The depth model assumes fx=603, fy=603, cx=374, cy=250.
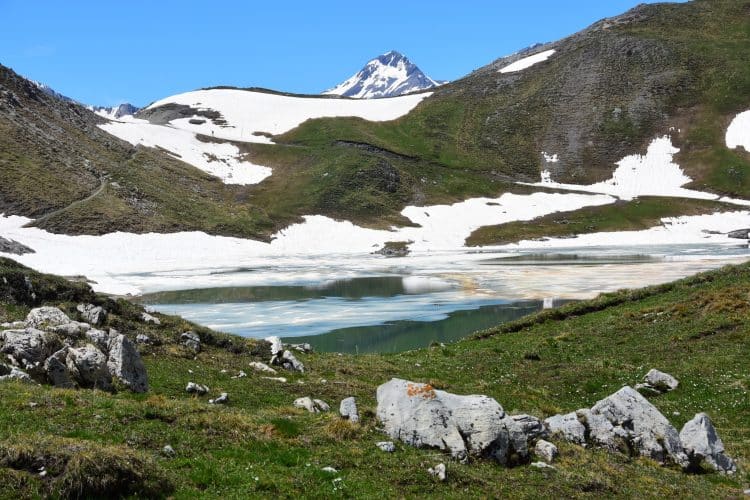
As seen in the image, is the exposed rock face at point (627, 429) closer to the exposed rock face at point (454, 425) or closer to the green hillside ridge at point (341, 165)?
the exposed rock face at point (454, 425)

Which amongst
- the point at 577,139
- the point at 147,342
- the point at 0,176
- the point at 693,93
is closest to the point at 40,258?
the point at 0,176

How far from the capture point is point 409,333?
160 feet

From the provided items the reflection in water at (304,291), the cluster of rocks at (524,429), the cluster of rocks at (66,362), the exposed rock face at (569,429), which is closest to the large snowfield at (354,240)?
the reflection in water at (304,291)

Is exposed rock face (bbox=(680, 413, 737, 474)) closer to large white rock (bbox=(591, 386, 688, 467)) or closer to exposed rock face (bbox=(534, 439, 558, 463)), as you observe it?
large white rock (bbox=(591, 386, 688, 467))

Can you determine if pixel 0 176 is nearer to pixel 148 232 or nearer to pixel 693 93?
pixel 148 232

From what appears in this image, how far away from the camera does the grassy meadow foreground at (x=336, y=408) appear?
11.6 metres

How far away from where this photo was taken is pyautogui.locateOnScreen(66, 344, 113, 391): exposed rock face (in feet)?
58.7

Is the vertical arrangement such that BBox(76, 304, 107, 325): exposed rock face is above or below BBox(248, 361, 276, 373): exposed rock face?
above

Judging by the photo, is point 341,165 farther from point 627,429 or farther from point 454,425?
point 454,425

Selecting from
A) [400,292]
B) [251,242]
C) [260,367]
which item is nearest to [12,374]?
[260,367]

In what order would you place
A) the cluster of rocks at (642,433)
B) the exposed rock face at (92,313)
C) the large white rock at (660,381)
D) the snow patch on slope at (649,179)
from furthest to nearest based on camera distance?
1. the snow patch on slope at (649,179)
2. the exposed rock face at (92,313)
3. the large white rock at (660,381)
4. the cluster of rocks at (642,433)

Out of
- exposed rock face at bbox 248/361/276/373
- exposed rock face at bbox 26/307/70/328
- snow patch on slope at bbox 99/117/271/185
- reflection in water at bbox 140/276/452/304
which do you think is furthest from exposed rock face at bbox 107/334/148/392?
snow patch on slope at bbox 99/117/271/185

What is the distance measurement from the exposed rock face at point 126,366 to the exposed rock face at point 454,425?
8.13 meters

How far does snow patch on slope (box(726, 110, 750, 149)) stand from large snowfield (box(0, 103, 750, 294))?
257 mm
